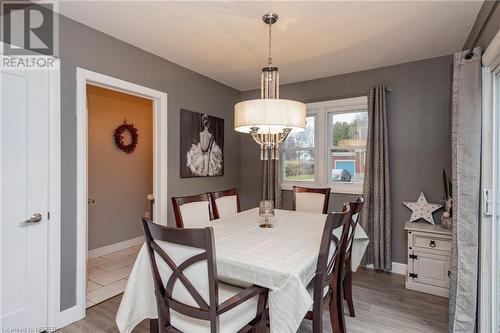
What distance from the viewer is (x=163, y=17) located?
2.30 m

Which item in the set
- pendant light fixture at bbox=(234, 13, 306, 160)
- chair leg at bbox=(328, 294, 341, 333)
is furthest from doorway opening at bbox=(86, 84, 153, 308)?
chair leg at bbox=(328, 294, 341, 333)

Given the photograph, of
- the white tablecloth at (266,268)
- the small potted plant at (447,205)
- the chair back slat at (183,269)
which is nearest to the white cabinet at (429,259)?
the small potted plant at (447,205)

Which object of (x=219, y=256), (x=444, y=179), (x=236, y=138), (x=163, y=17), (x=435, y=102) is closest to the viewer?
(x=219, y=256)

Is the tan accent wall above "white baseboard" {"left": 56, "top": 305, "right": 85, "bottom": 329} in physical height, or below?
above

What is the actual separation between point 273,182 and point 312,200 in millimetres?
1016

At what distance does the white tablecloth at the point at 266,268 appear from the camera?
1.40m

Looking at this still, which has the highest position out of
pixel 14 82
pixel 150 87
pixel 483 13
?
pixel 483 13

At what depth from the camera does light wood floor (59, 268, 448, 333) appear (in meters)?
2.22

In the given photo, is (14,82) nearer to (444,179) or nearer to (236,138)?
(236,138)

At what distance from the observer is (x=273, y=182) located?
414 centimetres

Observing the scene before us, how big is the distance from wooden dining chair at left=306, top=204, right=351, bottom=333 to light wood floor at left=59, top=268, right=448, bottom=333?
40 centimetres

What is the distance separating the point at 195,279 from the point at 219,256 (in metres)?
0.32

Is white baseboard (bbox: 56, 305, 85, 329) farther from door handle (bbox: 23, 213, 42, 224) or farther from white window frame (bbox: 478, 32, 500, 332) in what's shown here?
white window frame (bbox: 478, 32, 500, 332)

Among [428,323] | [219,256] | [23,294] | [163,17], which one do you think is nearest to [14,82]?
[163,17]
